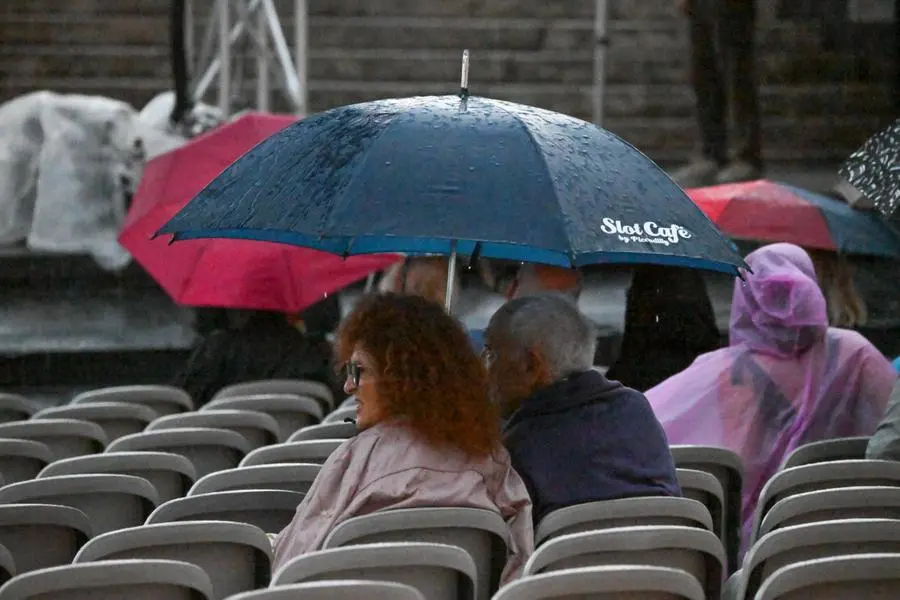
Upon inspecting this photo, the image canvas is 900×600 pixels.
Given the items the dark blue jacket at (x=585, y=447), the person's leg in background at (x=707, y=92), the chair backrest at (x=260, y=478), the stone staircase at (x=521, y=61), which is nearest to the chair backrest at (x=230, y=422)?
the chair backrest at (x=260, y=478)

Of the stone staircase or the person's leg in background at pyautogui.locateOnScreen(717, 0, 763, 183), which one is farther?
the stone staircase

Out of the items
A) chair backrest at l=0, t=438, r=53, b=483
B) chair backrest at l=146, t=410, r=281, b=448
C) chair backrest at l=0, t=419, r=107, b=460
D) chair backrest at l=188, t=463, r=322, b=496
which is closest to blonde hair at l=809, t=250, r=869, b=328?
chair backrest at l=146, t=410, r=281, b=448

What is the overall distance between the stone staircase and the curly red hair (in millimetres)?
8976

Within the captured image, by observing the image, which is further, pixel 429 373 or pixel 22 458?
pixel 22 458

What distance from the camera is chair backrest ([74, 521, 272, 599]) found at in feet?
12.0

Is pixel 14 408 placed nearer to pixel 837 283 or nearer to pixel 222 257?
pixel 222 257

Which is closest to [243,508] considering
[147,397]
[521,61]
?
[147,397]

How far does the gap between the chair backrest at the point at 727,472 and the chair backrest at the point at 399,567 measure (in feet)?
4.64

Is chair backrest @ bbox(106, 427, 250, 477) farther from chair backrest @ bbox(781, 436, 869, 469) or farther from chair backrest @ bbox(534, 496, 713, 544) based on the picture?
chair backrest @ bbox(781, 436, 869, 469)

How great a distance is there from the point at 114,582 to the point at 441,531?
82cm

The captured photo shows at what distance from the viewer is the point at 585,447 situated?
420 centimetres

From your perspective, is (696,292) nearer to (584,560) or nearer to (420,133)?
(420,133)

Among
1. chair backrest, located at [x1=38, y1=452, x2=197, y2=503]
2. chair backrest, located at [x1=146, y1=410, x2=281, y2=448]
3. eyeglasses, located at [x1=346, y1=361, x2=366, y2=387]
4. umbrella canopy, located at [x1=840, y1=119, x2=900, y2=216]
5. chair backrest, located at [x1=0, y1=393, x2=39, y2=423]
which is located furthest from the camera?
chair backrest, located at [x1=0, y1=393, x2=39, y2=423]

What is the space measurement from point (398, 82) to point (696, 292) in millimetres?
7374
